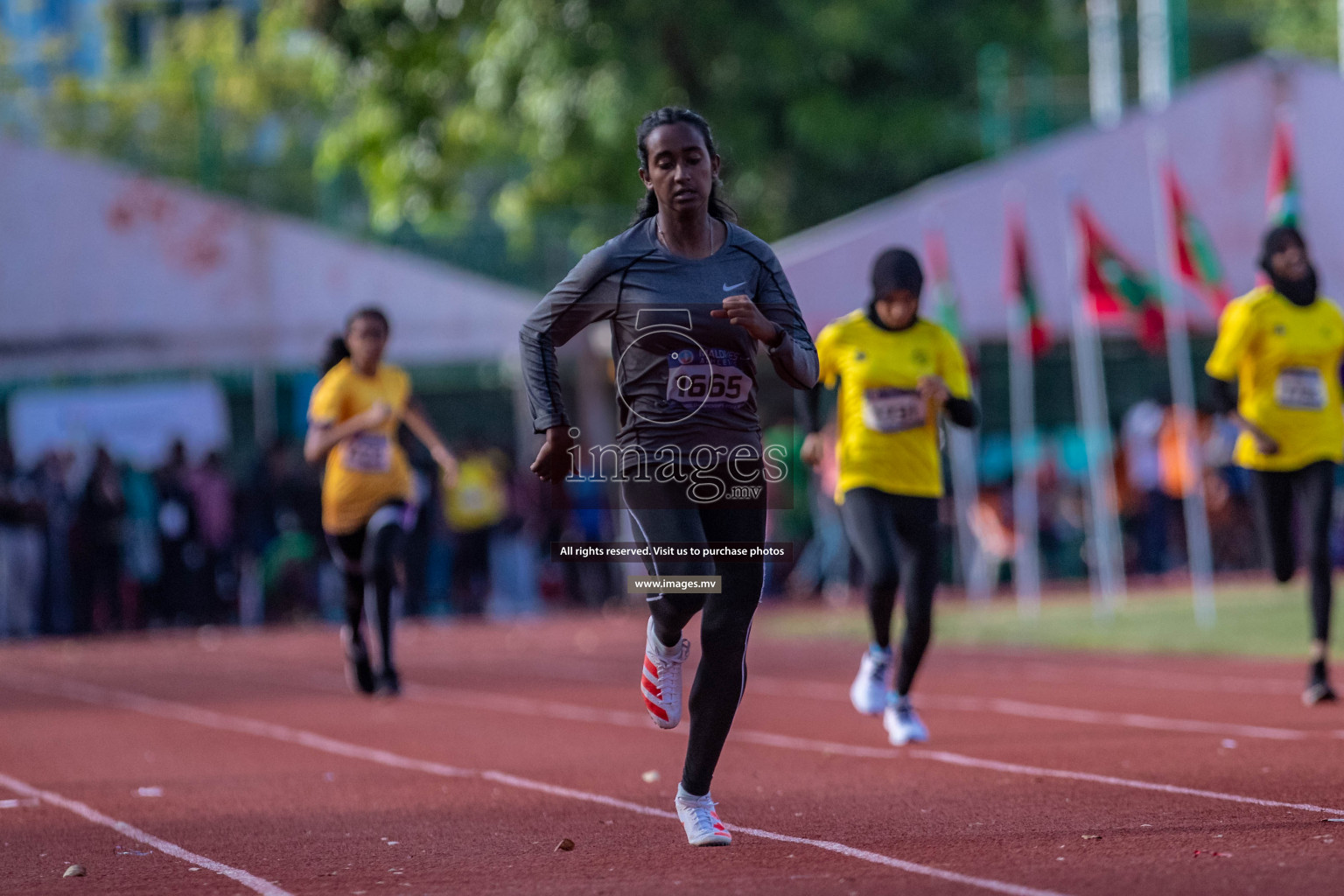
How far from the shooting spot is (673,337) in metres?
6.11

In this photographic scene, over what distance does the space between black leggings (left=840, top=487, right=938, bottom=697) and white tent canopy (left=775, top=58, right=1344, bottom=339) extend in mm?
11152

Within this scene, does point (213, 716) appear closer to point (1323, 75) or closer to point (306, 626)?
point (306, 626)

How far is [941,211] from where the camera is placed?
20.8 meters

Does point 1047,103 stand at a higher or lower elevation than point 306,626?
higher

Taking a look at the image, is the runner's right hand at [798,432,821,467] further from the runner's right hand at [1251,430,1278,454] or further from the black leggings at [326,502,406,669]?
the black leggings at [326,502,406,669]

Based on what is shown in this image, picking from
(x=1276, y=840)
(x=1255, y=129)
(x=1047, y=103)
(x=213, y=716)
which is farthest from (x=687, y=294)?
(x=1047, y=103)

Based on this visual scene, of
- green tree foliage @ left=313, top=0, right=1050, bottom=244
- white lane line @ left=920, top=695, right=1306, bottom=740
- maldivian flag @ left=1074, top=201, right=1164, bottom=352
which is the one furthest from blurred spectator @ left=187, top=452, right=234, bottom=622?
white lane line @ left=920, top=695, right=1306, bottom=740

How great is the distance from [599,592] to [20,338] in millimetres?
7225

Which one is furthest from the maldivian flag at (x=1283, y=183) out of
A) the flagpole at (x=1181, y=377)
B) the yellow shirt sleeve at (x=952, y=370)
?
the yellow shirt sleeve at (x=952, y=370)

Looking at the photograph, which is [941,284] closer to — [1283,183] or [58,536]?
[1283,183]

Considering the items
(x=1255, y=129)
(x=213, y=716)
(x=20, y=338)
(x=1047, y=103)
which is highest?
(x=1047, y=103)

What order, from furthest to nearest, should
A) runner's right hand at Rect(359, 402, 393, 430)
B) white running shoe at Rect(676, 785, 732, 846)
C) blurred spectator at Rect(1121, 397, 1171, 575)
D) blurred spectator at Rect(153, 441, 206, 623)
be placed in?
1. blurred spectator at Rect(1121, 397, 1171, 575)
2. blurred spectator at Rect(153, 441, 206, 623)
3. runner's right hand at Rect(359, 402, 393, 430)
4. white running shoe at Rect(676, 785, 732, 846)

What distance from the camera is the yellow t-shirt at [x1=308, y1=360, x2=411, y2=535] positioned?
11.8 meters

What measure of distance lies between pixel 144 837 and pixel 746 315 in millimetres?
3126
